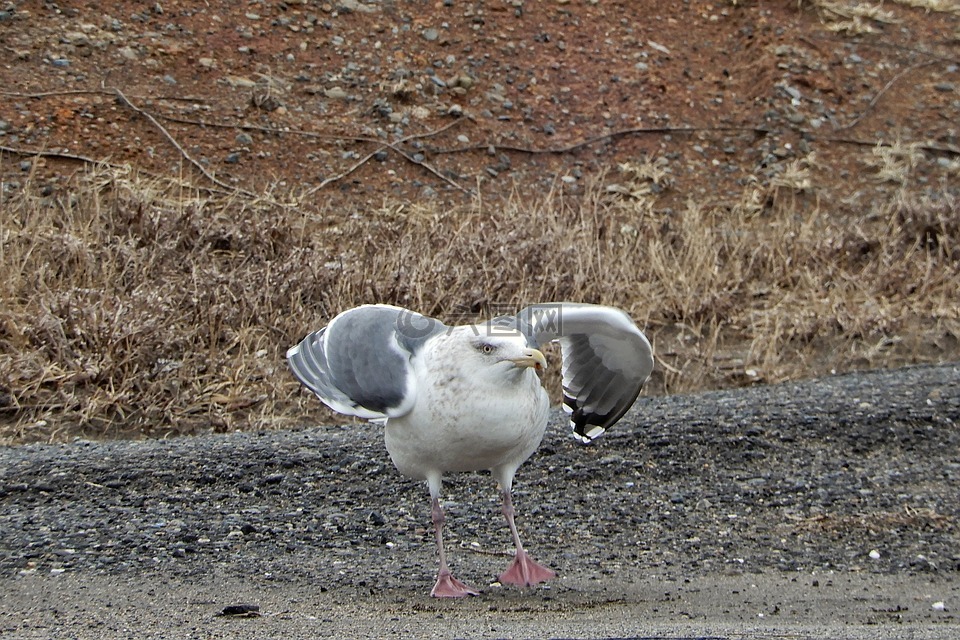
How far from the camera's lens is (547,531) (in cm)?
489

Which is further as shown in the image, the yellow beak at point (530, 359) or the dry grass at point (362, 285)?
the dry grass at point (362, 285)

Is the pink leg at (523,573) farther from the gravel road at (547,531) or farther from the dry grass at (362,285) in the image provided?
the dry grass at (362,285)

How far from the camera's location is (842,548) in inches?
185

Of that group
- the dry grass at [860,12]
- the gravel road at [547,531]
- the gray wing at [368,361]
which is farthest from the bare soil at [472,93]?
the gray wing at [368,361]

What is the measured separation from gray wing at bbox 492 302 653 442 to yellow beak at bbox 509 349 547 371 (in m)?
0.36

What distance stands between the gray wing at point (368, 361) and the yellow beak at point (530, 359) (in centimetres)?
39

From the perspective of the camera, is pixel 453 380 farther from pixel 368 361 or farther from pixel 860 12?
pixel 860 12

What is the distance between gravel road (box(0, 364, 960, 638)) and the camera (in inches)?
143

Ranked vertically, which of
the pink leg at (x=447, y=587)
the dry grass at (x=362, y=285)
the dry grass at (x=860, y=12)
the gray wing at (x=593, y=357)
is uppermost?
the dry grass at (x=860, y=12)

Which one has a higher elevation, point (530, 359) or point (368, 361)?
point (530, 359)

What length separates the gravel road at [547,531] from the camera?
11.9 feet

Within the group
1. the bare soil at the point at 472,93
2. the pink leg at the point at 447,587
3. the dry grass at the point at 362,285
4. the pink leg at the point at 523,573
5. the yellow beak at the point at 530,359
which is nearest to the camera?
the yellow beak at the point at 530,359

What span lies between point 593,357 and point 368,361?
3.39 feet

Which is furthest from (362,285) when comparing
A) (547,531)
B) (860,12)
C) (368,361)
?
(860,12)
